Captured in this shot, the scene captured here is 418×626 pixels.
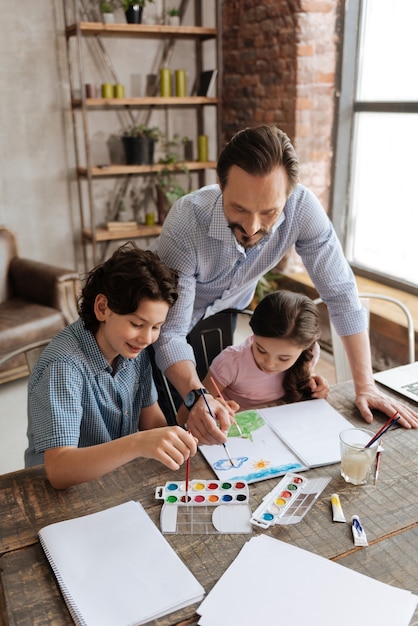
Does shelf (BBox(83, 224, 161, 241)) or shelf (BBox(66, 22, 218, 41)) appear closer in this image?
shelf (BBox(66, 22, 218, 41))

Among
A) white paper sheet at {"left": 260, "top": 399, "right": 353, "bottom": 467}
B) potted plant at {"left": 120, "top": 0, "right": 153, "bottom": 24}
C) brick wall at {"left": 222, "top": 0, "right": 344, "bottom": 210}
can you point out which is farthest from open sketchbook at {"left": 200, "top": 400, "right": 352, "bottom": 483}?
potted plant at {"left": 120, "top": 0, "right": 153, "bottom": 24}

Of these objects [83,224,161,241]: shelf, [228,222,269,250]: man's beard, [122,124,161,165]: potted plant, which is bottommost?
[83,224,161,241]: shelf

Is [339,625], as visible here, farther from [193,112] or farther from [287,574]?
[193,112]

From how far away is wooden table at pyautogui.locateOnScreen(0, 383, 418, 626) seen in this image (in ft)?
3.01

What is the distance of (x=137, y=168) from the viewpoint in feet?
13.4

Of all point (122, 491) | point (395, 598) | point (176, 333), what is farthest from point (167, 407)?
point (395, 598)

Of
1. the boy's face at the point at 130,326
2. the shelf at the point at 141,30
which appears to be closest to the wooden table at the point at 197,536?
the boy's face at the point at 130,326

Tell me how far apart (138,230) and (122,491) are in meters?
3.22

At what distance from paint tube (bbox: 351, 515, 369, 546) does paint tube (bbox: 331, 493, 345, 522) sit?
0.08 ft

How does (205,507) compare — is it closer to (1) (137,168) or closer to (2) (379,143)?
(2) (379,143)

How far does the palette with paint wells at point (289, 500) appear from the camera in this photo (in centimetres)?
108

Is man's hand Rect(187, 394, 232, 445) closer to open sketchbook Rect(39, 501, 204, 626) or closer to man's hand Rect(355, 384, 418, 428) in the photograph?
open sketchbook Rect(39, 501, 204, 626)

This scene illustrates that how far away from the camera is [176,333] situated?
5.14ft

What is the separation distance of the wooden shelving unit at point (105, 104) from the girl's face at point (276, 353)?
262 cm
